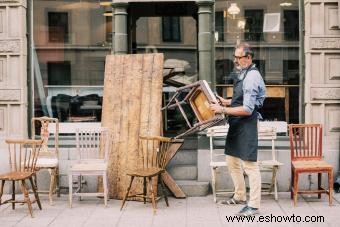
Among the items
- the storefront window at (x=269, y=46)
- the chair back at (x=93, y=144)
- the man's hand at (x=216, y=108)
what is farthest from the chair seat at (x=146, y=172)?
the storefront window at (x=269, y=46)

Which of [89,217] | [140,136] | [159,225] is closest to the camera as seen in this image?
[159,225]

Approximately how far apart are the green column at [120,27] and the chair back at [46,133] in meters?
1.57

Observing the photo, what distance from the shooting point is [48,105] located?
33.1ft

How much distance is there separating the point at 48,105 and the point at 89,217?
8.95 ft

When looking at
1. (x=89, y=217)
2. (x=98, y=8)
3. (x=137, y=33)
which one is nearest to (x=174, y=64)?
(x=137, y=33)

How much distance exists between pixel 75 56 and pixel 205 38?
216 centimetres

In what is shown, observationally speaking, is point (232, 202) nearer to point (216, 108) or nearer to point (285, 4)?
point (216, 108)

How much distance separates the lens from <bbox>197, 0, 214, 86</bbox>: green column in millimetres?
9719

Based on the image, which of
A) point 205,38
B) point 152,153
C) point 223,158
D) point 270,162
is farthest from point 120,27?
point 270,162

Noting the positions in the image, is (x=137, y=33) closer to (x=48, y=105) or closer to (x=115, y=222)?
(x=48, y=105)

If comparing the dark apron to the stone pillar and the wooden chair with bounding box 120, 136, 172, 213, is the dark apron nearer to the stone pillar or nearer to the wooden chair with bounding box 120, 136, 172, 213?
the wooden chair with bounding box 120, 136, 172, 213

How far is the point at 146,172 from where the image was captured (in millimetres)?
8219

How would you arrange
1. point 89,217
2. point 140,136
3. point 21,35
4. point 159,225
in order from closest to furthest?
point 159,225 < point 89,217 < point 140,136 < point 21,35

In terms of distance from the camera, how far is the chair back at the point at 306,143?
29.1 ft
